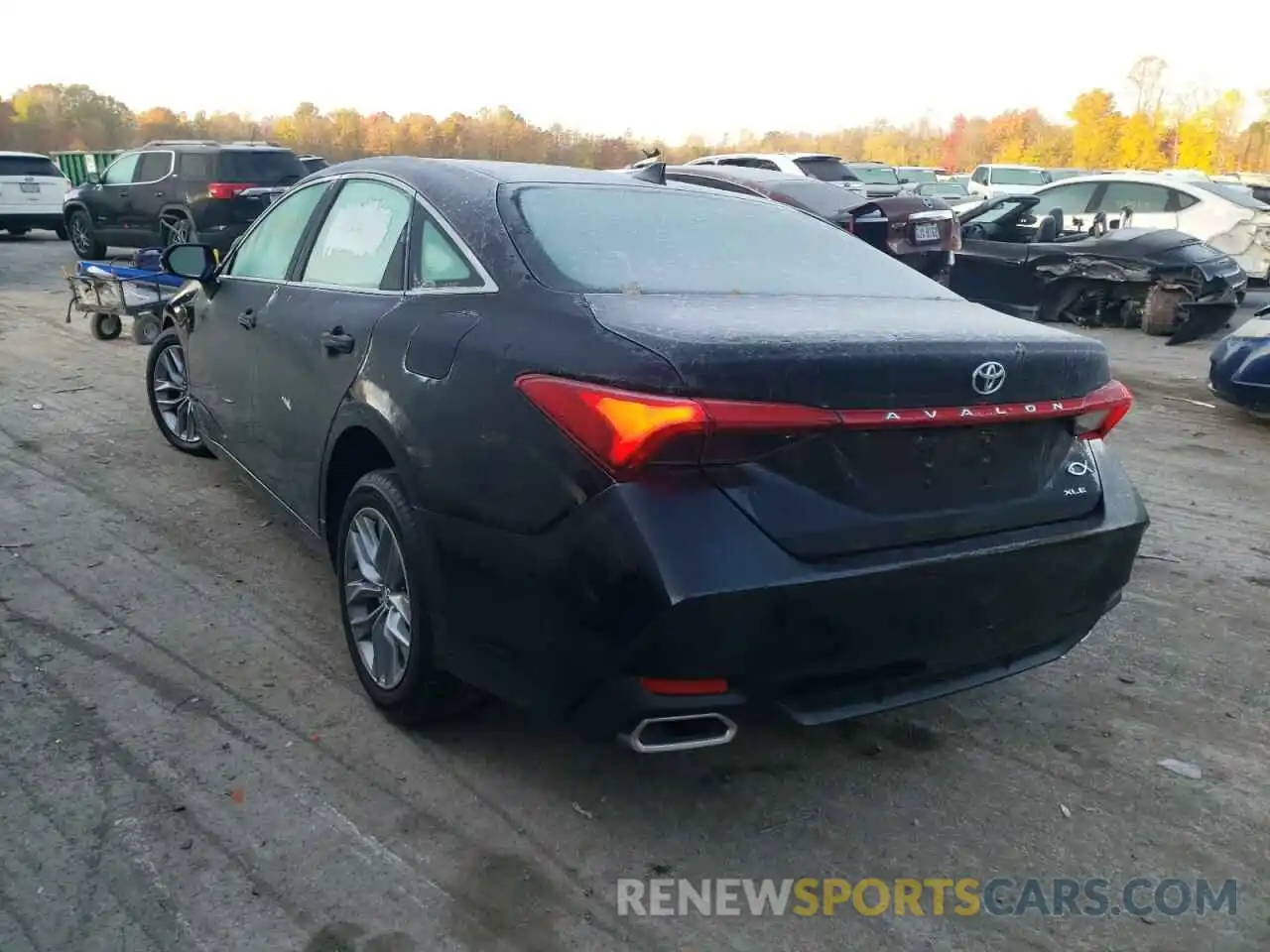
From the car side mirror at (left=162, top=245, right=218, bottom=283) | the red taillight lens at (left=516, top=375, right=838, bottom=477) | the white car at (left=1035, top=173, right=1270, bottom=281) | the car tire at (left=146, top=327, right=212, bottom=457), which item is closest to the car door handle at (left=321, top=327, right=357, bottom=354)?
the red taillight lens at (left=516, top=375, right=838, bottom=477)

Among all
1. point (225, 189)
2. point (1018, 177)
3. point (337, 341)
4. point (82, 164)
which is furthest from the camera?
point (82, 164)

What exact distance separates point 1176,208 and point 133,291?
12621 millimetres

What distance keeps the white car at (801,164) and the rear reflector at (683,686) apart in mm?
14120

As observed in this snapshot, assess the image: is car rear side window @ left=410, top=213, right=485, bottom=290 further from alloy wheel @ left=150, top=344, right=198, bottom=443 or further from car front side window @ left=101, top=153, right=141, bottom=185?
car front side window @ left=101, top=153, right=141, bottom=185

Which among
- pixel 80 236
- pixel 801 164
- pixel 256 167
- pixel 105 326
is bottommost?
pixel 105 326

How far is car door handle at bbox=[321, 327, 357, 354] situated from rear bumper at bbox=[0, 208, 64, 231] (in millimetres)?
20520

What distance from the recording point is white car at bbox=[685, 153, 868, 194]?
15703 millimetres

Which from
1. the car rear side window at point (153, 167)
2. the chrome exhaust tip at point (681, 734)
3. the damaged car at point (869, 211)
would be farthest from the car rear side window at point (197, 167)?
the chrome exhaust tip at point (681, 734)

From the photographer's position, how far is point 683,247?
3.26 meters

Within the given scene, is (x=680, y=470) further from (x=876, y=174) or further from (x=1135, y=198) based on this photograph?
(x=876, y=174)

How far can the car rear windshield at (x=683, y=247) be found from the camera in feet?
Answer: 9.61

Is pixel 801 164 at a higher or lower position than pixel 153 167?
higher

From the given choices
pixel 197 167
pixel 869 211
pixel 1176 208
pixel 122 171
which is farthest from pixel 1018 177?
pixel 122 171

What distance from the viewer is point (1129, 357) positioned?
396 inches
